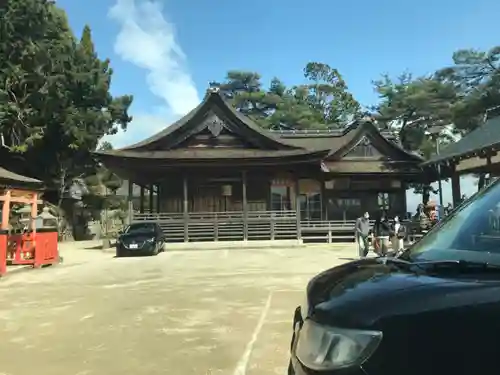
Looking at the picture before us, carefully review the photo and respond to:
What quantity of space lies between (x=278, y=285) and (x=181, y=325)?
420 centimetres

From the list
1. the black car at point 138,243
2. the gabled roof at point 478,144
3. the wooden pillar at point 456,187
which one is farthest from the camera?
the wooden pillar at point 456,187

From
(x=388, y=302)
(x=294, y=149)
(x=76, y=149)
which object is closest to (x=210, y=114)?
(x=294, y=149)

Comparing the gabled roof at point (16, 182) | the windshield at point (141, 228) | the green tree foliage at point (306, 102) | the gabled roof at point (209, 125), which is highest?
the green tree foliage at point (306, 102)

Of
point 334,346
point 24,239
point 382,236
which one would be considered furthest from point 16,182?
point 334,346

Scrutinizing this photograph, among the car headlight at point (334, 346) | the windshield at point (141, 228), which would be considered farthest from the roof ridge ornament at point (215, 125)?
the car headlight at point (334, 346)

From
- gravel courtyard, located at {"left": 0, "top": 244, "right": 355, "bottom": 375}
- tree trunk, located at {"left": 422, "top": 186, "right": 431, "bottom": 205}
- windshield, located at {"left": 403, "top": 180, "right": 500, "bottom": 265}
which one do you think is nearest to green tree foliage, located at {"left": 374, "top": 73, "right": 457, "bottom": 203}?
tree trunk, located at {"left": 422, "top": 186, "right": 431, "bottom": 205}

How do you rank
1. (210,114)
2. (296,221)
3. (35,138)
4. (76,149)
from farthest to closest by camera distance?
(76,149) < (35,138) < (210,114) < (296,221)

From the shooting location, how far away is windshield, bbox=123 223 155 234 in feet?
70.6

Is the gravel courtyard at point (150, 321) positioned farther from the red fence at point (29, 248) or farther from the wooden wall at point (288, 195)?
the wooden wall at point (288, 195)

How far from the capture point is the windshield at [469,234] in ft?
7.57

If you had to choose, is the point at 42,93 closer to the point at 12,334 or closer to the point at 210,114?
the point at 210,114

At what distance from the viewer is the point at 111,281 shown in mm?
12578

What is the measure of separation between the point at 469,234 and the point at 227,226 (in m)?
23.5

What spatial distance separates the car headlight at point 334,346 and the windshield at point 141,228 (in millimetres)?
20209
